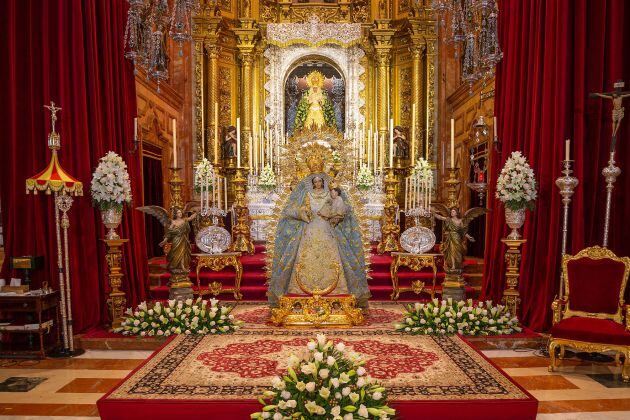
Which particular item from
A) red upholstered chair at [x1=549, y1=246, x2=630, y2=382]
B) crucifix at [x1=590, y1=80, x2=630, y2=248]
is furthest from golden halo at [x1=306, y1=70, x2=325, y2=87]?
red upholstered chair at [x1=549, y1=246, x2=630, y2=382]

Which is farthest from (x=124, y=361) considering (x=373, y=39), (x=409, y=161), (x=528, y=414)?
(x=373, y=39)

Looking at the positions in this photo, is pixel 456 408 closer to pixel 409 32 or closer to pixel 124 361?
pixel 124 361

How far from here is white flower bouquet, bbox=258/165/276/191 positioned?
10609mm

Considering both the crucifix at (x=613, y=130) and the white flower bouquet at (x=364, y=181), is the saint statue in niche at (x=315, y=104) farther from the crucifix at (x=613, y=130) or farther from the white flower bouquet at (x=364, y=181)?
the crucifix at (x=613, y=130)

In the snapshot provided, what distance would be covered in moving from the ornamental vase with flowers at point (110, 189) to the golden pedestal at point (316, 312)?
2.23 meters

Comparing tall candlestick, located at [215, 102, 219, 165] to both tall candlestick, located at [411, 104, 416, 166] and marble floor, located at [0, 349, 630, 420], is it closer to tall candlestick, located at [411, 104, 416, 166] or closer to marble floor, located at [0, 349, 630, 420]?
tall candlestick, located at [411, 104, 416, 166]

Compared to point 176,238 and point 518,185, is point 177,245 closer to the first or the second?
point 176,238

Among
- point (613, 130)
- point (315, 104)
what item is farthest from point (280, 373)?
point (315, 104)

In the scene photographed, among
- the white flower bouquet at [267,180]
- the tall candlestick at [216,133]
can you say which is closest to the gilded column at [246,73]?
the tall candlestick at [216,133]

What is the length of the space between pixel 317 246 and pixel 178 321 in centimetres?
190

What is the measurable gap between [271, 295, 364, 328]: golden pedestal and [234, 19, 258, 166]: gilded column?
7.05 metres

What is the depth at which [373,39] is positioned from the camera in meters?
12.6

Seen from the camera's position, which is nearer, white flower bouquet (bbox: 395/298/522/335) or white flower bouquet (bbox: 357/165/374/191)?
white flower bouquet (bbox: 395/298/522/335)

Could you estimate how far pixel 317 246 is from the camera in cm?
628
